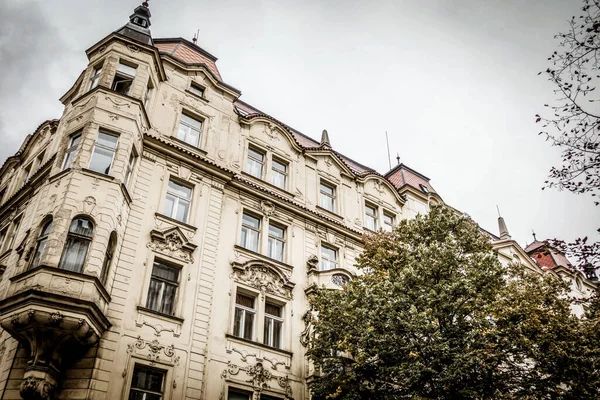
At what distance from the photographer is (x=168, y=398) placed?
44.1ft

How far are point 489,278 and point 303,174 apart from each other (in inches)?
428

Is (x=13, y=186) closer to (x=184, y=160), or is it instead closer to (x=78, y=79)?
(x=78, y=79)

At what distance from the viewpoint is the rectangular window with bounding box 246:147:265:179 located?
21469 millimetres

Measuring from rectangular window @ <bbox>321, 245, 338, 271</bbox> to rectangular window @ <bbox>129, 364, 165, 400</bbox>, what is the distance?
28.9 ft

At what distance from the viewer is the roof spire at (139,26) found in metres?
19.5

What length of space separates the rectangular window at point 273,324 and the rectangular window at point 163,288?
362 centimetres

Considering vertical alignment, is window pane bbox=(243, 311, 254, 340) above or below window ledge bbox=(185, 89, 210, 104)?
below

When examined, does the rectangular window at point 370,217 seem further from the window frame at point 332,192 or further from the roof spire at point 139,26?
the roof spire at point 139,26

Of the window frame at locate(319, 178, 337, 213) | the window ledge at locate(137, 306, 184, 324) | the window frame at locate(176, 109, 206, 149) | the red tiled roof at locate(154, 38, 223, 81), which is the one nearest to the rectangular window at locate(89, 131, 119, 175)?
the window frame at locate(176, 109, 206, 149)

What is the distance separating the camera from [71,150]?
634 inches

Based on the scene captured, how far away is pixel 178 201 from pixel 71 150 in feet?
13.3

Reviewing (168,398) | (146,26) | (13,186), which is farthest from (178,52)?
(168,398)

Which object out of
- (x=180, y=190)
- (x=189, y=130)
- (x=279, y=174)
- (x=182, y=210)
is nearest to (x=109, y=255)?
(x=182, y=210)

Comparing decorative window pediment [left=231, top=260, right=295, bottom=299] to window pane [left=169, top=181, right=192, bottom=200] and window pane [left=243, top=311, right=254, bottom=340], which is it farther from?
window pane [left=169, top=181, right=192, bottom=200]
